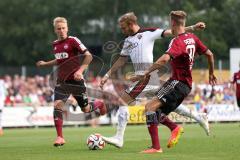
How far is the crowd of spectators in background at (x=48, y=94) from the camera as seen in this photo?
31.7 metres

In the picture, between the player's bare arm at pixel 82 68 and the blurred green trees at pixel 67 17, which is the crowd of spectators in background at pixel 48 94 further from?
the blurred green trees at pixel 67 17

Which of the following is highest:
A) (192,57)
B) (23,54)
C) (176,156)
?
(23,54)

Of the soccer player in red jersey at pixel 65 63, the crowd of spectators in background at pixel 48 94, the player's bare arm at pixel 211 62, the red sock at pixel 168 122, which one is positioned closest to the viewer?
the player's bare arm at pixel 211 62

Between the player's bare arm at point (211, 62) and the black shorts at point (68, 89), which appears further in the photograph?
the black shorts at point (68, 89)

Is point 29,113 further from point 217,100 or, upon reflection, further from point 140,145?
point 140,145

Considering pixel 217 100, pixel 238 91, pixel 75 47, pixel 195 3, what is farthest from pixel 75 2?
pixel 75 47

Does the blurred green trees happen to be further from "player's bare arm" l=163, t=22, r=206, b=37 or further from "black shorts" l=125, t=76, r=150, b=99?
"player's bare arm" l=163, t=22, r=206, b=37

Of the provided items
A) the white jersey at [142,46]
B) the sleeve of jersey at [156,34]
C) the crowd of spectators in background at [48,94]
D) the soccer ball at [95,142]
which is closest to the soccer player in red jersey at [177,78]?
the sleeve of jersey at [156,34]

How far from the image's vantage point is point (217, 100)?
3331 centimetres

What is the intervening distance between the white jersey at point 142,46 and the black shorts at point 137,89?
236 millimetres

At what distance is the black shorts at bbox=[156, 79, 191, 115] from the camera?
44.3ft

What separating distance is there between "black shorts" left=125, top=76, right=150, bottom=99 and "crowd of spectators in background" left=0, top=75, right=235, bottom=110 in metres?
15.4

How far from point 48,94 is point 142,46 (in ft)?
61.0

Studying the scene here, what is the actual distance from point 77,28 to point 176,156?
5132cm
